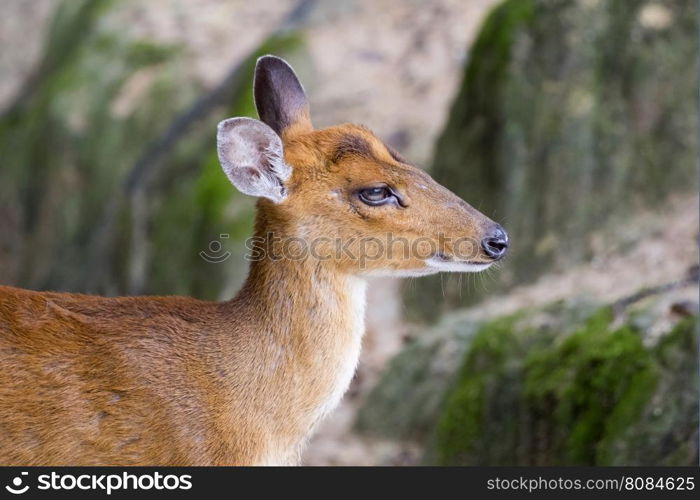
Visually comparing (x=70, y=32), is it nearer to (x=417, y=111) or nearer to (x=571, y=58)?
(x=417, y=111)

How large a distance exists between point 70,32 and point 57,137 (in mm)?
2501

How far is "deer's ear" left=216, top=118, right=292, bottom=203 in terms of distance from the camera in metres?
4.97

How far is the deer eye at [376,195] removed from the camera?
17.1 ft

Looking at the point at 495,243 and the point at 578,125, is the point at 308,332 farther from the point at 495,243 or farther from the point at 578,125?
the point at 578,125

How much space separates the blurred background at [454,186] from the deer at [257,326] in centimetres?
205

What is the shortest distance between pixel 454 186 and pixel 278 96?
16.4 ft

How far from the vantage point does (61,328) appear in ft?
16.1

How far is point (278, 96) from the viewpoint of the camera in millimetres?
5797

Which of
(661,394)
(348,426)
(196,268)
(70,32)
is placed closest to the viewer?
(661,394)

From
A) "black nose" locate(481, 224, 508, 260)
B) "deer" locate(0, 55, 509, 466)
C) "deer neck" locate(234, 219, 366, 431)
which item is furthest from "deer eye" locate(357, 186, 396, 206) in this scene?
"black nose" locate(481, 224, 508, 260)

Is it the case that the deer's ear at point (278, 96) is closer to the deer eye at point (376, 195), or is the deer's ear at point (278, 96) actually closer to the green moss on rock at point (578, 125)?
the deer eye at point (376, 195)

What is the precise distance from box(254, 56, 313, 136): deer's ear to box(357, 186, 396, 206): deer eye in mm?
687

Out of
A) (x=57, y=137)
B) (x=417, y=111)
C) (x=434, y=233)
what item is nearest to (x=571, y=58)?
(x=417, y=111)

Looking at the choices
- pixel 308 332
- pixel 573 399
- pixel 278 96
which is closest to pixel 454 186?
pixel 573 399
